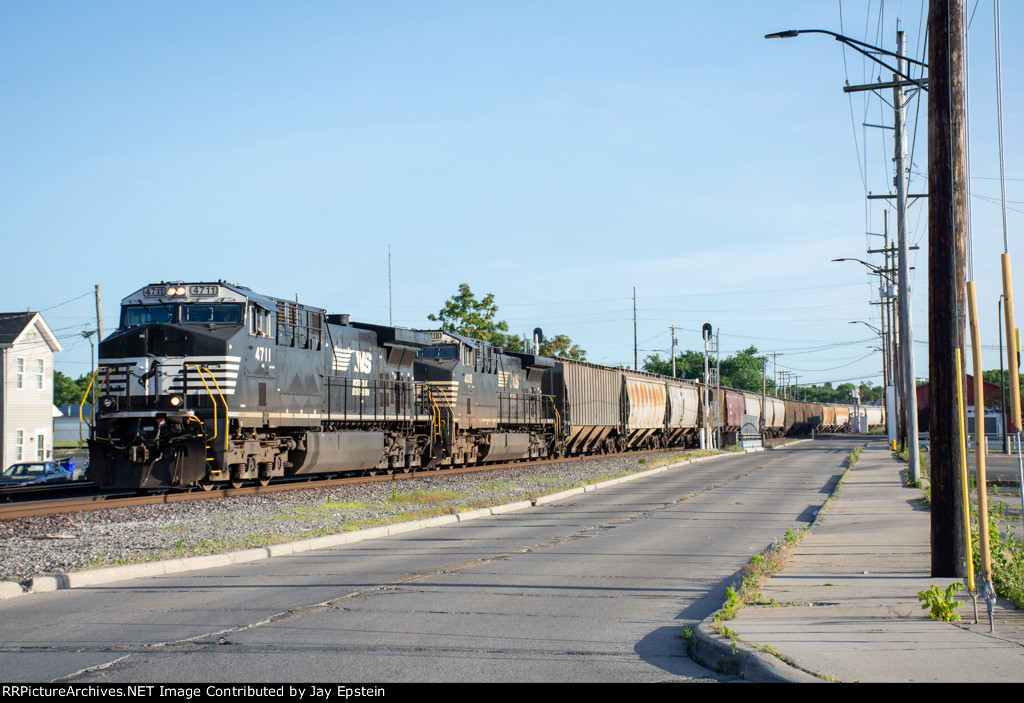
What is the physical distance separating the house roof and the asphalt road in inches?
1429

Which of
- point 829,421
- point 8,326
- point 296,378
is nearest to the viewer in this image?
point 296,378

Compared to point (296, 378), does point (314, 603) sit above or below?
below

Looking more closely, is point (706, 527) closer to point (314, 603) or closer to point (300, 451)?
point (314, 603)

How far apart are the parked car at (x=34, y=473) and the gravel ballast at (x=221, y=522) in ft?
46.9

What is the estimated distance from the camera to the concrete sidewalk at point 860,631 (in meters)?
5.80

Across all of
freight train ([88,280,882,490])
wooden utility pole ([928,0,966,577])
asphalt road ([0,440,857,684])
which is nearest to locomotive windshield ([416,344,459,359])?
freight train ([88,280,882,490])

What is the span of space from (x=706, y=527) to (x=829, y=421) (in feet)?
331

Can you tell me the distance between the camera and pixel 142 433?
18078 mm

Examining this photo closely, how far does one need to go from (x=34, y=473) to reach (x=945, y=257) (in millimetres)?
33056

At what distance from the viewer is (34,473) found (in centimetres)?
3378

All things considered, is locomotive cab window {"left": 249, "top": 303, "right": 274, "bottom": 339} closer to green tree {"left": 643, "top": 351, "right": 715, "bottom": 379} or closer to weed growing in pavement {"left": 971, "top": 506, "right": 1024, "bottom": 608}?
weed growing in pavement {"left": 971, "top": 506, "right": 1024, "bottom": 608}

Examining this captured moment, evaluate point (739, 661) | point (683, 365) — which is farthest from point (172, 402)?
point (683, 365)
